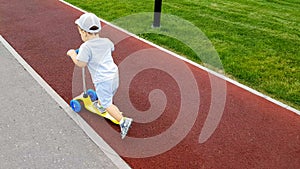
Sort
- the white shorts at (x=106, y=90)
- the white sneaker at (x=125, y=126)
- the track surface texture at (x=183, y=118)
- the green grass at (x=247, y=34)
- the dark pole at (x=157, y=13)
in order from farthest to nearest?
the dark pole at (x=157, y=13), the green grass at (x=247, y=34), the white sneaker at (x=125, y=126), the white shorts at (x=106, y=90), the track surface texture at (x=183, y=118)

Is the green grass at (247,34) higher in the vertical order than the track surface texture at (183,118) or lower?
lower

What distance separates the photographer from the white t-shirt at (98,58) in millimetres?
3863

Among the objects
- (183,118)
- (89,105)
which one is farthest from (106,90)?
(183,118)

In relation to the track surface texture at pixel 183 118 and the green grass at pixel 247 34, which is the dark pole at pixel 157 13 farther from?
the track surface texture at pixel 183 118

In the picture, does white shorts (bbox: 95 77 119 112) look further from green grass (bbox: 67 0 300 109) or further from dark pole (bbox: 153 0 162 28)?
dark pole (bbox: 153 0 162 28)

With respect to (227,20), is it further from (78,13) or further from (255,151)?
(255,151)

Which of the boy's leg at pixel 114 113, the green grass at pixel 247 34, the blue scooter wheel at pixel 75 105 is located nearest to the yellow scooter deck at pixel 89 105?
the blue scooter wheel at pixel 75 105

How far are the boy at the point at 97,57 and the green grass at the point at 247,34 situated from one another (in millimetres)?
2583

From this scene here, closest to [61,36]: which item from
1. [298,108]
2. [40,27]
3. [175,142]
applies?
[40,27]

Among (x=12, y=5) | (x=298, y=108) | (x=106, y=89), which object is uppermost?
(x=106, y=89)

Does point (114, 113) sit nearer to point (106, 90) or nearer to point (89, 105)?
point (106, 90)

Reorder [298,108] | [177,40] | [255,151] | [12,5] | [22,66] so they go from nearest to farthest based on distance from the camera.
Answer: [255,151] → [298,108] → [22,66] → [177,40] → [12,5]

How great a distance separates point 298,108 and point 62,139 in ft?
11.0

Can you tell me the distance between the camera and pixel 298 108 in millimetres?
4867
